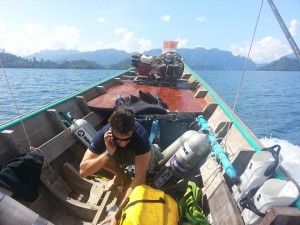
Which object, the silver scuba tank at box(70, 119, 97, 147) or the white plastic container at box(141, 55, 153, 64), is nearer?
the silver scuba tank at box(70, 119, 97, 147)

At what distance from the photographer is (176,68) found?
9.41 m

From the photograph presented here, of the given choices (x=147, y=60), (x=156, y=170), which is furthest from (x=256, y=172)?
(x=147, y=60)

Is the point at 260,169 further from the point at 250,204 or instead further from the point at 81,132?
the point at 81,132

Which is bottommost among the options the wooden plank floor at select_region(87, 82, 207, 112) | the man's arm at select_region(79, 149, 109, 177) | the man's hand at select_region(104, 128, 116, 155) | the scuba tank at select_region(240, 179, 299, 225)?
the wooden plank floor at select_region(87, 82, 207, 112)

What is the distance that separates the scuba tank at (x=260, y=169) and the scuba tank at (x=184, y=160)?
3.04ft

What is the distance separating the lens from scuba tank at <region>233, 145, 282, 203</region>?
245 cm

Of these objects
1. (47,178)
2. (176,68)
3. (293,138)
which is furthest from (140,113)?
(293,138)

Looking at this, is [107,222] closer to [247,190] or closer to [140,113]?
[247,190]

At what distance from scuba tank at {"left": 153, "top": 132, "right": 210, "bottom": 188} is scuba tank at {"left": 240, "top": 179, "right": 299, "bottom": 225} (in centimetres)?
114

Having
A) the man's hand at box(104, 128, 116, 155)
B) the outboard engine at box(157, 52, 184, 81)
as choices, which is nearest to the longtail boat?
the man's hand at box(104, 128, 116, 155)

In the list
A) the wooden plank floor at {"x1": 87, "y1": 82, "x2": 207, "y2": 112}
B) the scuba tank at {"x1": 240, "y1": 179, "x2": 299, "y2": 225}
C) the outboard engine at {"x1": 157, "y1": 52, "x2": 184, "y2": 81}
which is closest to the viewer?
the scuba tank at {"x1": 240, "y1": 179, "x2": 299, "y2": 225}

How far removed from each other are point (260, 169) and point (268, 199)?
438 millimetres

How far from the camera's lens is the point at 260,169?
2.48 meters

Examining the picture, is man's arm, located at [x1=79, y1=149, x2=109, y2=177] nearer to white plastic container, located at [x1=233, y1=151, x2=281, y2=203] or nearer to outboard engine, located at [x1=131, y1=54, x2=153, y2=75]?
white plastic container, located at [x1=233, y1=151, x2=281, y2=203]
